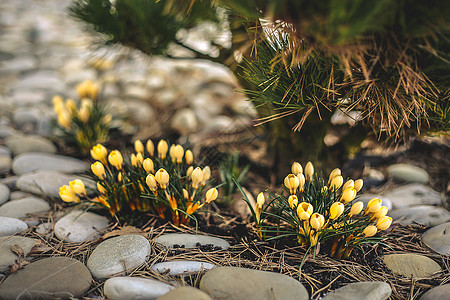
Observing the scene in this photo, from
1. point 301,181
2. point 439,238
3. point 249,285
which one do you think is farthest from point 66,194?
point 439,238

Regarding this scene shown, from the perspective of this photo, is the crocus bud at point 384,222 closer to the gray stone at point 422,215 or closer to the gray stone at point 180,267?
the gray stone at point 422,215

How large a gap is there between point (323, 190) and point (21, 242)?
129 centimetres

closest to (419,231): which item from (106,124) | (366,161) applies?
(366,161)

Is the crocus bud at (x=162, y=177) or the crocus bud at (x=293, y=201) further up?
the crocus bud at (x=162, y=177)

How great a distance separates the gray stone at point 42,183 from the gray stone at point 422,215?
5.32ft

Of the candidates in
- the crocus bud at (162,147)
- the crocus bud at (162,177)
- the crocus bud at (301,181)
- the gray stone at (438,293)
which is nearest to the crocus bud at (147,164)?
the crocus bud at (162,177)

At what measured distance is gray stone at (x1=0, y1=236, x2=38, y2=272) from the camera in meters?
1.41

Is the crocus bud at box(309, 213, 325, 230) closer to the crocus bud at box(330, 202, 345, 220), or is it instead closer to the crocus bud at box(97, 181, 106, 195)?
the crocus bud at box(330, 202, 345, 220)

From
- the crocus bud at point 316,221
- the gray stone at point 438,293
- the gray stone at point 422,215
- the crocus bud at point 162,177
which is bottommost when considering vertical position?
the gray stone at point 422,215

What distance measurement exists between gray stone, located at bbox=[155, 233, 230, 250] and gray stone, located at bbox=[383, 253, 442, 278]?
679 mm

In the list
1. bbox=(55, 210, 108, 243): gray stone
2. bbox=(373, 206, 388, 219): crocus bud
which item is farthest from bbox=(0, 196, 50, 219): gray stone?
bbox=(373, 206, 388, 219): crocus bud

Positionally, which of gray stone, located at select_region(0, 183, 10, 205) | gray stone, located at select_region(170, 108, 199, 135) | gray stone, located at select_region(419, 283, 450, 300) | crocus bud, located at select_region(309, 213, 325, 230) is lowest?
gray stone, located at select_region(170, 108, 199, 135)

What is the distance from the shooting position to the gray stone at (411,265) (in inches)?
57.7

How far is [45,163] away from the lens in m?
2.33
